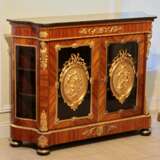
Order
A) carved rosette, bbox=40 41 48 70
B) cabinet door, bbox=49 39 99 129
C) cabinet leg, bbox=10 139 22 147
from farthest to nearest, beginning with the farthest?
cabinet leg, bbox=10 139 22 147, cabinet door, bbox=49 39 99 129, carved rosette, bbox=40 41 48 70

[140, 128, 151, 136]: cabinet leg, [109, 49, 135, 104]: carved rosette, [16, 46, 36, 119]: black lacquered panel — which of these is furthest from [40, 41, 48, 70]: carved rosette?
[140, 128, 151, 136]: cabinet leg

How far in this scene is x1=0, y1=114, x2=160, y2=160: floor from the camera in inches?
148

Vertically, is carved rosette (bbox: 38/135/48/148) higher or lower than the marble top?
lower

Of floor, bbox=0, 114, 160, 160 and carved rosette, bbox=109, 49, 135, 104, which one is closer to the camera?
floor, bbox=0, 114, 160, 160

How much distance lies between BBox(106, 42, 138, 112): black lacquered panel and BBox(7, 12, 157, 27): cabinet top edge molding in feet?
0.73

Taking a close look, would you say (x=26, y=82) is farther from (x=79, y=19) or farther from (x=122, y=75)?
(x=122, y=75)

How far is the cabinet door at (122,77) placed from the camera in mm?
3975

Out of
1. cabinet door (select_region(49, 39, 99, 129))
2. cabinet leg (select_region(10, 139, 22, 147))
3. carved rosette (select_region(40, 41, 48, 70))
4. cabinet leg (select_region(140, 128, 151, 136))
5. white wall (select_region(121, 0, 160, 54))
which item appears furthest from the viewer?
white wall (select_region(121, 0, 160, 54))

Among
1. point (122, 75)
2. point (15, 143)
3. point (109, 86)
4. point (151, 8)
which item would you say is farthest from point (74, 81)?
point (151, 8)

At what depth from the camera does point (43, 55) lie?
364 centimetres

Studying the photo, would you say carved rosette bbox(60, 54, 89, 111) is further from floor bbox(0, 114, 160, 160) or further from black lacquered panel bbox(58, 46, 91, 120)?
floor bbox(0, 114, 160, 160)

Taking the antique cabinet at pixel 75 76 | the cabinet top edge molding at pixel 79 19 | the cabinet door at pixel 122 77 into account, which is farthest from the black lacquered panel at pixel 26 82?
the cabinet door at pixel 122 77

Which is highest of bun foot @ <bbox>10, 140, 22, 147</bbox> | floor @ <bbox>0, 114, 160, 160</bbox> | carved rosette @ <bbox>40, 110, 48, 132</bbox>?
carved rosette @ <bbox>40, 110, 48, 132</bbox>

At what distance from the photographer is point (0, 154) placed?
3.79 meters
